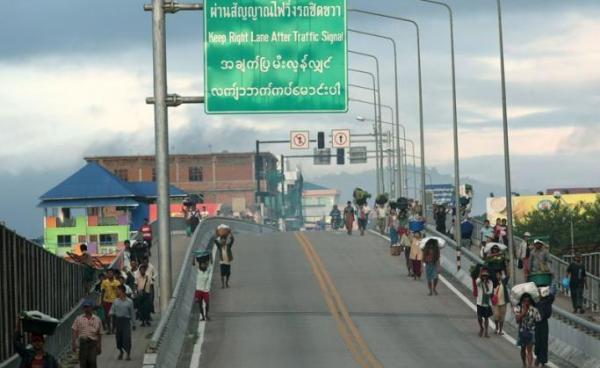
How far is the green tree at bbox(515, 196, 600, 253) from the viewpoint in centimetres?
10888

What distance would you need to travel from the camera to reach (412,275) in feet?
147

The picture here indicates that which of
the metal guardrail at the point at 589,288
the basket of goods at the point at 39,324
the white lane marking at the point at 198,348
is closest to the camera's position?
the basket of goods at the point at 39,324

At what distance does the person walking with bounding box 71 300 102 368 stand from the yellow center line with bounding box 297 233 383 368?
6.14 metres

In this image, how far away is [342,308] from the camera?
37.7 metres

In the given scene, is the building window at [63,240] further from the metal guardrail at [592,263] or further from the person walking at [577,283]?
the person walking at [577,283]

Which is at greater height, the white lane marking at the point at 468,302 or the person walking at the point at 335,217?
the person walking at the point at 335,217

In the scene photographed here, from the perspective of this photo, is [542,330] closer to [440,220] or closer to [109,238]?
[440,220]

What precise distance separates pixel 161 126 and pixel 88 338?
526 centimetres

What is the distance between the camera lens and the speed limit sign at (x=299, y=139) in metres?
114

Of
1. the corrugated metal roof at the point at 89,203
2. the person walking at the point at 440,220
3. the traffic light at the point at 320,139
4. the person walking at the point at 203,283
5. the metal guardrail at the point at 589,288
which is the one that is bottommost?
the metal guardrail at the point at 589,288

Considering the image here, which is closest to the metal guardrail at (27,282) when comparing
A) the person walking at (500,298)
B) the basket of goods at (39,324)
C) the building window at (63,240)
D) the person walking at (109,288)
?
the person walking at (109,288)

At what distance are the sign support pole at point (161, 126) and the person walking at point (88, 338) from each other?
387 cm

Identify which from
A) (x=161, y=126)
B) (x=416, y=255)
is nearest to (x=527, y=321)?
(x=161, y=126)

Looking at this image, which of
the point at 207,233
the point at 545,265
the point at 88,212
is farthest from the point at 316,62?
the point at 88,212
